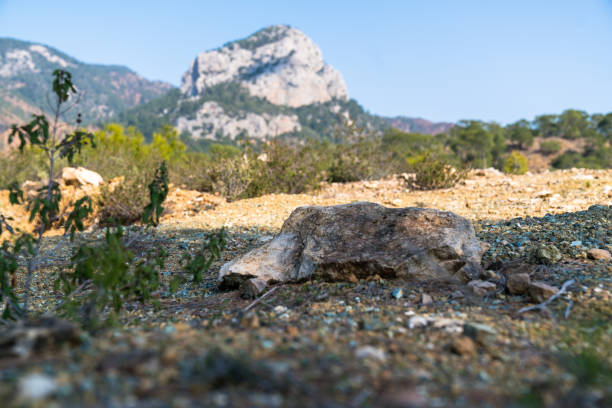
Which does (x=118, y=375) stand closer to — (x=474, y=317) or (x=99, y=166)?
(x=474, y=317)

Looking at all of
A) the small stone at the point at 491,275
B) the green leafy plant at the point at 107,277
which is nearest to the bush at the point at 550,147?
the small stone at the point at 491,275

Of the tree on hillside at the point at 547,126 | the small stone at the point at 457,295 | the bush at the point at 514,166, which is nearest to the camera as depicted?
the small stone at the point at 457,295

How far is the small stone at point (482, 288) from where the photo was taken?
314 centimetres

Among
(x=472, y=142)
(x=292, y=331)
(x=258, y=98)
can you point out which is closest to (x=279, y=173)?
(x=292, y=331)

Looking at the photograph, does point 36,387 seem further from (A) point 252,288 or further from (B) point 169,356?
(A) point 252,288

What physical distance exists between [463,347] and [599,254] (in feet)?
8.68

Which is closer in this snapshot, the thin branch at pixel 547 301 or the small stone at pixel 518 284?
the thin branch at pixel 547 301

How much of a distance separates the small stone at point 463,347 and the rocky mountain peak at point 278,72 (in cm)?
17031

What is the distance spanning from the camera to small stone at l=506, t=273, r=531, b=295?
3.06 metres

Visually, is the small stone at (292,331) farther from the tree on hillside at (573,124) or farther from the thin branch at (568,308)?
the tree on hillside at (573,124)

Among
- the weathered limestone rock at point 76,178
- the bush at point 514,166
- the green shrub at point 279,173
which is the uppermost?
the bush at point 514,166

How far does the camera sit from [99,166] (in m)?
16.9

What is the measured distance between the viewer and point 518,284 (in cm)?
308

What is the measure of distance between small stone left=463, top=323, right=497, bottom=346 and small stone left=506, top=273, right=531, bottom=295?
955 mm
